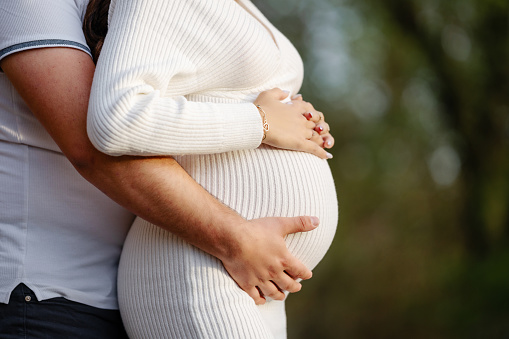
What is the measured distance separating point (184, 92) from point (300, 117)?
30 centimetres

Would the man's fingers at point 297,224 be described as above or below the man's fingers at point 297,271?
above

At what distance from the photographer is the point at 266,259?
1.12 metres

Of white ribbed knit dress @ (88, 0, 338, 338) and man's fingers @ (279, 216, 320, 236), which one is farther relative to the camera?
man's fingers @ (279, 216, 320, 236)

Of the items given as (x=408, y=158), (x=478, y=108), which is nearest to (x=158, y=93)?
(x=478, y=108)

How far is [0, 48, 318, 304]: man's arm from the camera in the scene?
40.4 inches

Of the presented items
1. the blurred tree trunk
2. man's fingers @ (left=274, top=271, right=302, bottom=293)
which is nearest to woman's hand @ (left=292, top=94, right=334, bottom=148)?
man's fingers @ (left=274, top=271, right=302, bottom=293)

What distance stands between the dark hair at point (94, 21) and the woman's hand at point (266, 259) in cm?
53

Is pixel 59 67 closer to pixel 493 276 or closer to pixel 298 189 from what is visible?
pixel 298 189

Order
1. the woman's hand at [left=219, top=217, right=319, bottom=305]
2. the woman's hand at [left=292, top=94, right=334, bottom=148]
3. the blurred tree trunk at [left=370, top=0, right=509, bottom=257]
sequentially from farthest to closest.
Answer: the blurred tree trunk at [left=370, top=0, right=509, bottom=257], the woman's hand at [left=292, top=94, right=334, bottom=148], the woman's hand at [left=219, top=217, right=319, bottom=305]

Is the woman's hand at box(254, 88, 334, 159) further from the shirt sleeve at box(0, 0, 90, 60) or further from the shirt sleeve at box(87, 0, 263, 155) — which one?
the shirt sleeve at box(0, 0, 90, 60)

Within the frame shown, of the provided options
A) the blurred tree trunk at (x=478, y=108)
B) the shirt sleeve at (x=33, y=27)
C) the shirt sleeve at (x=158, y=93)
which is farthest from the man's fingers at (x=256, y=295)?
the blurred tree trunk at (x=478, y=108)

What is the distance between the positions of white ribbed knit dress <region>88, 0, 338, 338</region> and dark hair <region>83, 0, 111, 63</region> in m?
0.11

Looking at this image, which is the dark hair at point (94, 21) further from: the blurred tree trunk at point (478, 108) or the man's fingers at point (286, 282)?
the blurred tree trunk at point (478, 108)

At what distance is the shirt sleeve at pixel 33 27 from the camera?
102cm
